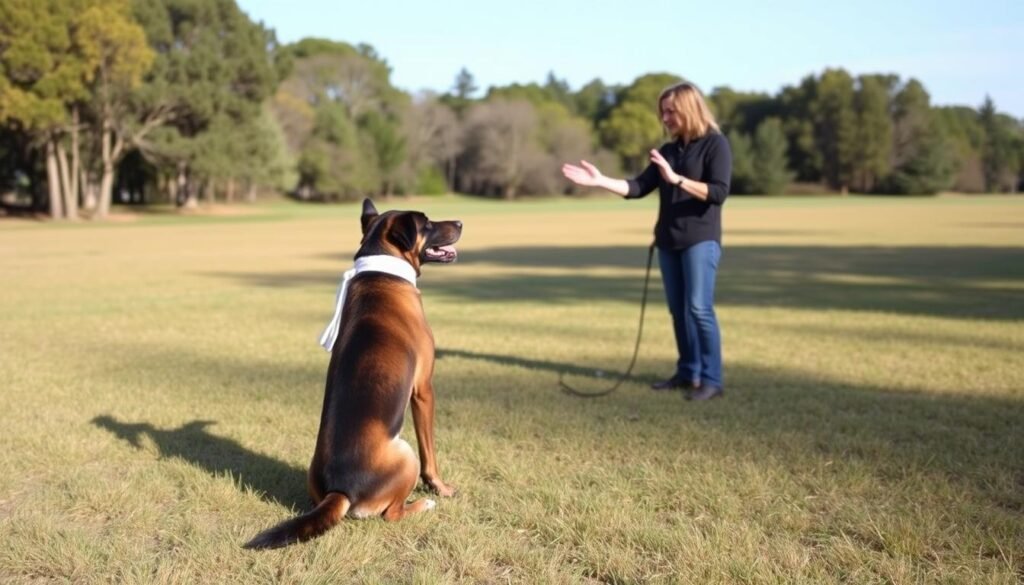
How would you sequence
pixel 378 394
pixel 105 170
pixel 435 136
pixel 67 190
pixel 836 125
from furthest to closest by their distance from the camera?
pixel 836 125 → pixel 435 136 → pixel 67 190 → pixel 105 170 → pixel 378 394

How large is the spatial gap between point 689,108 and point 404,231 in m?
3.26

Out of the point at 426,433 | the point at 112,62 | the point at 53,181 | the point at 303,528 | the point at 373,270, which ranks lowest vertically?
the point at 303,528

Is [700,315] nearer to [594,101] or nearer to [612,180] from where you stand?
[612,180]

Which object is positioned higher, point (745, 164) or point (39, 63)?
point (39, 63)

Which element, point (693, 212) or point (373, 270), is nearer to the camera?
point (373, 270)

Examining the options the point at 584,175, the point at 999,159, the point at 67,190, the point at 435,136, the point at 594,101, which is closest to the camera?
the point at 584,175

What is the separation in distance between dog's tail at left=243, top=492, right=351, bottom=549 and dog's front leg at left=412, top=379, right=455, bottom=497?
0.73 meters

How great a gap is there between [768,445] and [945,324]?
21.5 feet

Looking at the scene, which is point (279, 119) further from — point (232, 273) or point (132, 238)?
point (232, 273)

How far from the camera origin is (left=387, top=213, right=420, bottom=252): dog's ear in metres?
4.17

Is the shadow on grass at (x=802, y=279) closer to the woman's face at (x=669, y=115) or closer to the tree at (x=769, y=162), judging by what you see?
the woman's face at (x=669, y=115)

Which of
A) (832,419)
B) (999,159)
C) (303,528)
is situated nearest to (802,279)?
(832,419)

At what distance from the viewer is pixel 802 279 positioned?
52.8 ft

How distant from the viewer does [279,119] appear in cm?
7694
